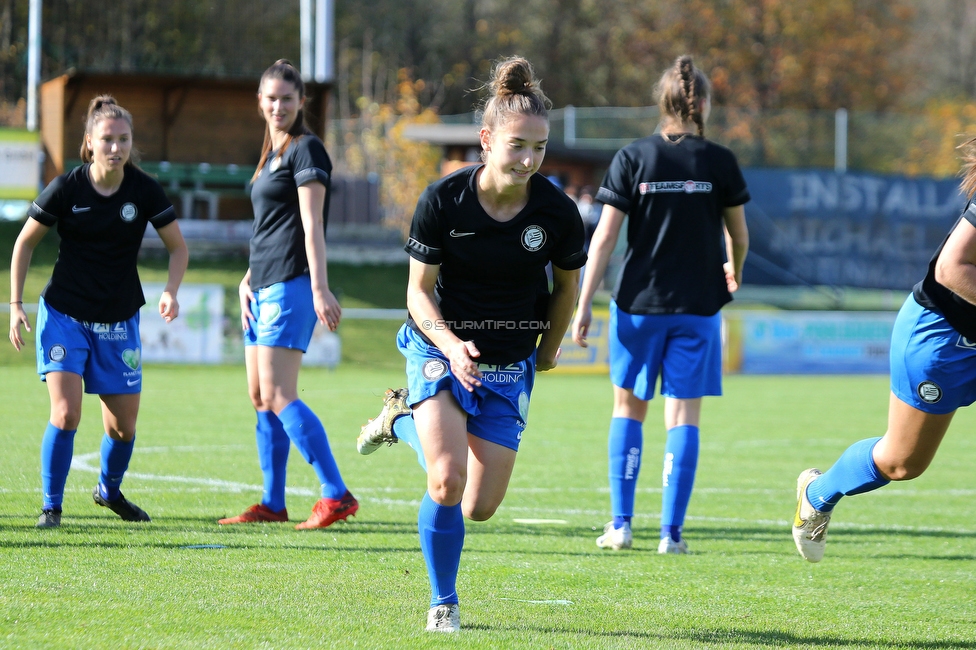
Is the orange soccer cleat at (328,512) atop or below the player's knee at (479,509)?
below

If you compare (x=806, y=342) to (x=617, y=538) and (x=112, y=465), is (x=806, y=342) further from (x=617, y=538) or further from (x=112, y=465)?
(x=112, y=465)

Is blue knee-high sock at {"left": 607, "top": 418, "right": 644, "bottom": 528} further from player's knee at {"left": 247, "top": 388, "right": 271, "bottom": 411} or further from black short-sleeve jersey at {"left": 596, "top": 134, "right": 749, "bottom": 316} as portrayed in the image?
player's knee at {"left": 247, "top": 388, "right": 271, "bottom": 411}

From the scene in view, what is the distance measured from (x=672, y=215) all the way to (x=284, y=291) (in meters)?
2.00

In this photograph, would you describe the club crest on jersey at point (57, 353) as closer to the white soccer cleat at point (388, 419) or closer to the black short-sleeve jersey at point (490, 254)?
the white soccer cleat at point (388, 419)

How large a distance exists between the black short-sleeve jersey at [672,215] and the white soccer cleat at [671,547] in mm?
1136

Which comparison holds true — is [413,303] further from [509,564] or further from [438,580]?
[509,564]

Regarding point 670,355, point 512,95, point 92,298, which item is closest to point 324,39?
point 92,298

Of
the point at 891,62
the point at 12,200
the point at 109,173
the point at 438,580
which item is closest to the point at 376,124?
the point at 12,200

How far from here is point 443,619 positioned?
13.5 ft

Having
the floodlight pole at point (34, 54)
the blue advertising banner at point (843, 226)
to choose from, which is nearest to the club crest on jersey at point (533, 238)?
the blue advertising banner at point (843, 226)

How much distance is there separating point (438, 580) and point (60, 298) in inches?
112

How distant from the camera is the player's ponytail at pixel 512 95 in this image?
4.21 meters

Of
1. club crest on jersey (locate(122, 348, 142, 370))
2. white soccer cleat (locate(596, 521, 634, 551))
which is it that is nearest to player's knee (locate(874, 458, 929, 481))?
white soccer cleat (locate(596, 521, 634, 551))

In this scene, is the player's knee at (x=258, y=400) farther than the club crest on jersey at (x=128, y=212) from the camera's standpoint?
Yes
